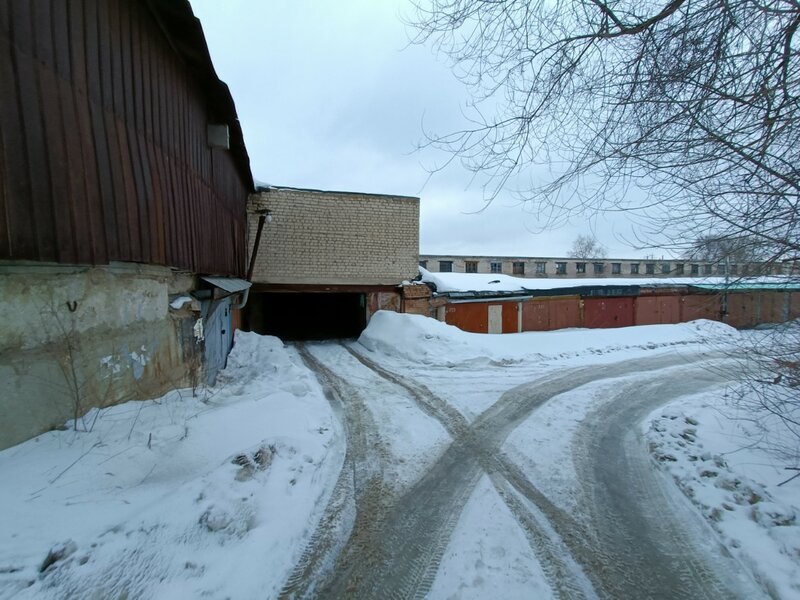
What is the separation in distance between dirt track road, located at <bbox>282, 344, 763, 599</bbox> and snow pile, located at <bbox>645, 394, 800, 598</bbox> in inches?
7.0

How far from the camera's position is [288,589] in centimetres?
254

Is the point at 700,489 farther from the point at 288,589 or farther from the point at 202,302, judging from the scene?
the point at 202,302

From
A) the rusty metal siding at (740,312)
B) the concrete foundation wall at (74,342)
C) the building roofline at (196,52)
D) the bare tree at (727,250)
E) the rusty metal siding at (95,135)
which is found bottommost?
the rusty metal siding at (740,312)

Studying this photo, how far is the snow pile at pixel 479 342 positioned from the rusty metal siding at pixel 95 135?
694 cm

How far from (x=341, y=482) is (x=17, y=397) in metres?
2.81

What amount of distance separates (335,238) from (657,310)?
2031 centimetres

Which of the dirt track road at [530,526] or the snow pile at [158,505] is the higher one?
the snow pile at [158,505]

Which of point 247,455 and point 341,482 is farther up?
point 247,455

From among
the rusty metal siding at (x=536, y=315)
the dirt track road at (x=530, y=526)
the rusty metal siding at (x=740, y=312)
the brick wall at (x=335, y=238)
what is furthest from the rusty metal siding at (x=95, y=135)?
the rusty metal siding at (x=740, y=312)

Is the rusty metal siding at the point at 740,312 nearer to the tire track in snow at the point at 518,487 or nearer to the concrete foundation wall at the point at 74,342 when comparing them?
the tire track in snow at the point at 518,487

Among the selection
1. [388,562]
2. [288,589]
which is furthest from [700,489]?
[288,589]

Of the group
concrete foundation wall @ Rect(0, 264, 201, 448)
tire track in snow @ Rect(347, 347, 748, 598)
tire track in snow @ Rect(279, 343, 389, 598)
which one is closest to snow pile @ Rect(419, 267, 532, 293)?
tire track in snow @ Rect(347, 347, 748, 598)

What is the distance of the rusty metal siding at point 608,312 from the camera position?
21.4 meters

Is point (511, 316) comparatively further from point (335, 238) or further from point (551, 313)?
point (335, 238)
